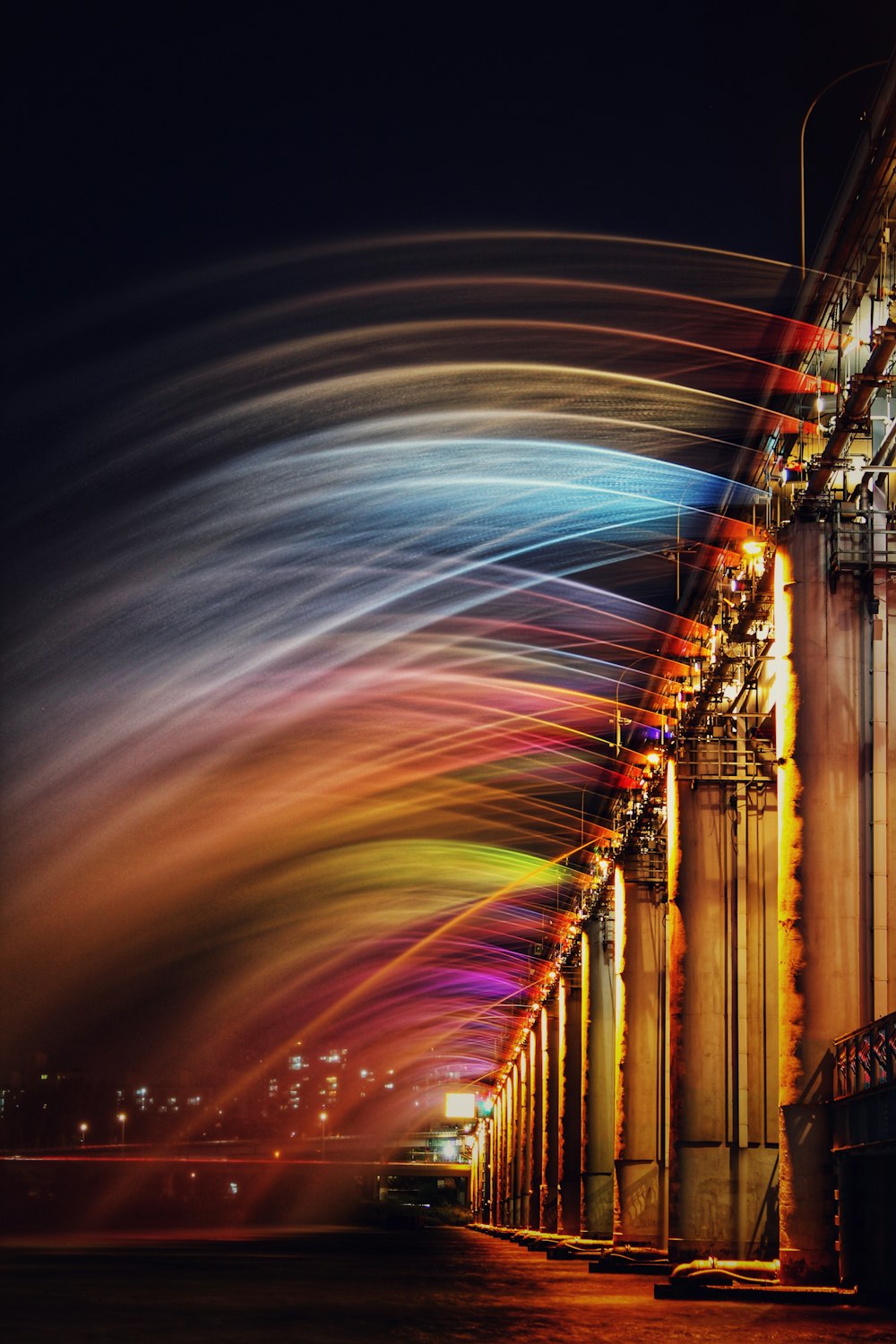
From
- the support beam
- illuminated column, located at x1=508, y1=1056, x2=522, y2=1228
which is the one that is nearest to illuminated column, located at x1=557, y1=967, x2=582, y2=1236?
illuminated column, located at x1=508, y1=1056, x2=522, y2=1228

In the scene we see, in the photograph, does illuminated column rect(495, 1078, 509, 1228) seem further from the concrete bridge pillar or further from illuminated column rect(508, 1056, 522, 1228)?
illuminated column rect(508, 1056, 522, 1228)

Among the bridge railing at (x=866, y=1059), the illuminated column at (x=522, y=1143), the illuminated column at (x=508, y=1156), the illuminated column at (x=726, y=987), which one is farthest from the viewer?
the illuminated column at (x=508, y=1156)

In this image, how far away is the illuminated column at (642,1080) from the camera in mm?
57812

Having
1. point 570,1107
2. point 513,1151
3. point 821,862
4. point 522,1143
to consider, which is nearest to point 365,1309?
point 821,862

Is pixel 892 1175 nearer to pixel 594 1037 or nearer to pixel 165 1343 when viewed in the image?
pixel 165 1343

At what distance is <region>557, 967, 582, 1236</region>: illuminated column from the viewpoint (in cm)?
7731

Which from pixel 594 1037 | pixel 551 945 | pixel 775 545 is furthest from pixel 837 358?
pixel 551 945

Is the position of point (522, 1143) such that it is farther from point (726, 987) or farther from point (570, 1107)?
point (726, 987)

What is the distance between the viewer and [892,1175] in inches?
1272

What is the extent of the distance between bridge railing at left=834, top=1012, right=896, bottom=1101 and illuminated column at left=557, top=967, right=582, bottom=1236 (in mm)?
43787

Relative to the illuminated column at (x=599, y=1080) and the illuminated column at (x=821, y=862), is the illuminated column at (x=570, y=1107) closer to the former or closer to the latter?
the illuminated column at (x=599, y=1080)

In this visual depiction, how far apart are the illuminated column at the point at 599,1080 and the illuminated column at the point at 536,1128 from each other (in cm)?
→ 2181

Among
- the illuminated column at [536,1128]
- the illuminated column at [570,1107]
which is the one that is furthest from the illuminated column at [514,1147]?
the illuminated column at [570,1107]

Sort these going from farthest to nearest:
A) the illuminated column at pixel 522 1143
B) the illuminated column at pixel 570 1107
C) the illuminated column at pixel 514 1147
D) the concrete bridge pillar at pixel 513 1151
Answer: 1. the concrete bridge pillar at pixel 513 1151
2. the illuminated column at pixel 514 1147
3. the illuminated column at pixel 522 1143
4. the illuminated column at pixel 570 1107
